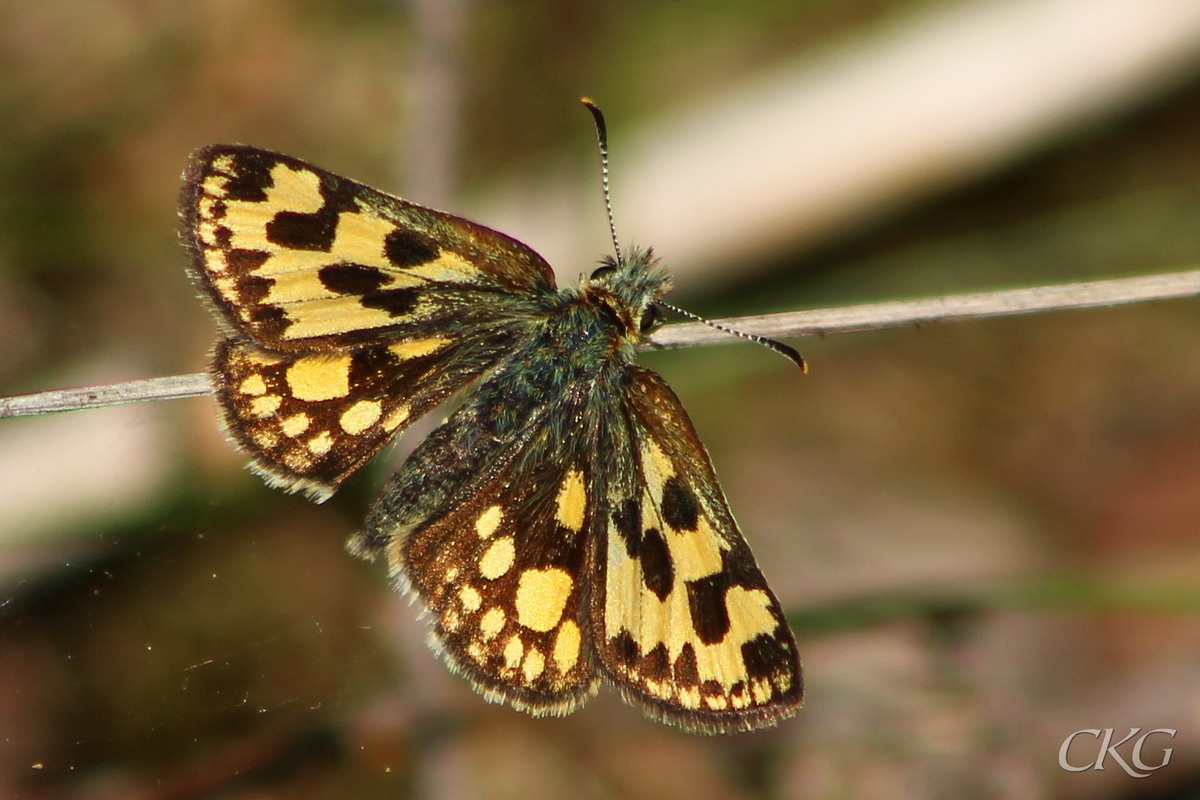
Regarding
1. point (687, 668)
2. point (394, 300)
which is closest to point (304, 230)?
point (394, 300)

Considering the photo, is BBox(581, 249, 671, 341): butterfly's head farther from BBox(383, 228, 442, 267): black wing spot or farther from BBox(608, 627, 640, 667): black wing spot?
BBox(608, 627, 640, 667): black wing spot

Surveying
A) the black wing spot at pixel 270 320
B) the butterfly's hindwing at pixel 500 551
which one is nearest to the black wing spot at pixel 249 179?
the black wing spot at pixel 270 320

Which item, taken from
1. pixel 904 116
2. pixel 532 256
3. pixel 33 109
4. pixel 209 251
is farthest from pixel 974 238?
pixel 33 109

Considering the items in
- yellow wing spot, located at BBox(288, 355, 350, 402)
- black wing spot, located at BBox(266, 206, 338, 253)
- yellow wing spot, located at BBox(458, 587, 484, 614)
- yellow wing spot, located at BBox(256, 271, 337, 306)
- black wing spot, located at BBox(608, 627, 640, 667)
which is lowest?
black wing spot, located at BBox(608, 627, 640, 667)

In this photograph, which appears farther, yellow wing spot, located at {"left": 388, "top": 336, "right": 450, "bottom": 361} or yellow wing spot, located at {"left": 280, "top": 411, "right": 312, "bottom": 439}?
yellow wing spot, located at {"left": 388, "top": 336, "right": 450, "bottom": 361}

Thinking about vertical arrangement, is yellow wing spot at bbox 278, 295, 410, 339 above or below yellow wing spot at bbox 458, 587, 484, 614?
above

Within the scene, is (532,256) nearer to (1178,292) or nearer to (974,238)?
(1178,292)

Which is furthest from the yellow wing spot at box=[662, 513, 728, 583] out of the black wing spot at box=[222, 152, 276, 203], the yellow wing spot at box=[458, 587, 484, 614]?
the black wing spot at box=[222, 152, 276, 203]
